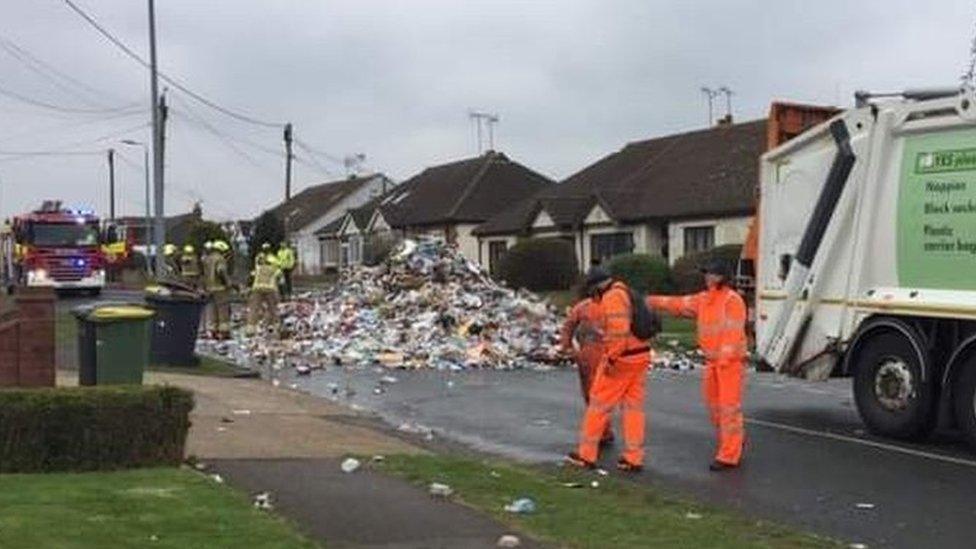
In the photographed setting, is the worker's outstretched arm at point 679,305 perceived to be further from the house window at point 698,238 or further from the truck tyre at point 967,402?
the house window at point 698,238

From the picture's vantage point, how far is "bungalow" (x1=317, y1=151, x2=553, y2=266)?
61406 mm

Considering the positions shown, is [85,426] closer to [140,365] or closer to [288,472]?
[288,472]

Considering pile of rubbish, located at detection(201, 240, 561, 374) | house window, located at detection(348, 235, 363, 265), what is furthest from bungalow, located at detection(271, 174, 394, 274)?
pile of rubbish, located at detection(201, 240, 561, 374)

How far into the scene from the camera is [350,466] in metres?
9.88

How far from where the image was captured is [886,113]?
12219mm

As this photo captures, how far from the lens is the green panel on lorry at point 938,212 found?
11.2 m

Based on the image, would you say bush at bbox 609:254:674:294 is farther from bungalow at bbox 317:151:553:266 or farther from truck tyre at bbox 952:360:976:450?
truck tyre at bbox 952:360:976:450

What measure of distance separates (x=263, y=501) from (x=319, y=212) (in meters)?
80.9

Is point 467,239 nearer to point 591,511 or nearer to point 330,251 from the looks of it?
point 330,251

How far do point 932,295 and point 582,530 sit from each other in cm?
507

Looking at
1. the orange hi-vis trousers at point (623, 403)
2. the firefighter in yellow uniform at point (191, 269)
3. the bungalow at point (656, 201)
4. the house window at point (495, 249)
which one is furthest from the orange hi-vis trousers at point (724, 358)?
the house window at point (495, 249)

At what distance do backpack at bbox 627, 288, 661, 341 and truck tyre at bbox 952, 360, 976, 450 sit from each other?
278 centimetres

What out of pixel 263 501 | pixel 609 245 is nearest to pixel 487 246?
pixel 609 245

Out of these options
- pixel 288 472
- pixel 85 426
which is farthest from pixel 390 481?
pixel 85 426
